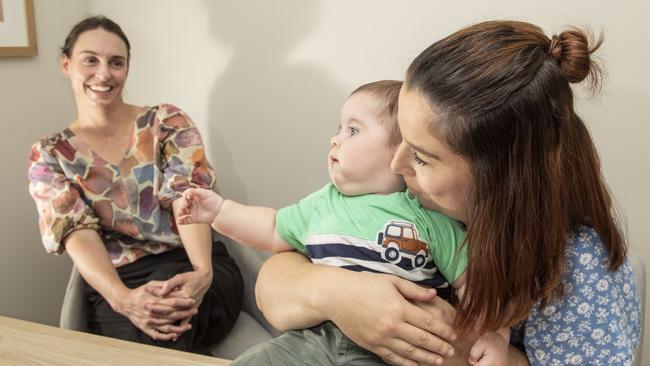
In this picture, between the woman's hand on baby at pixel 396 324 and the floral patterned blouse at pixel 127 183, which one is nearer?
the woman's hand on baby at pixel 396 324

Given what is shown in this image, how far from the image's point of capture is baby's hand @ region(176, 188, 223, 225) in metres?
1.35

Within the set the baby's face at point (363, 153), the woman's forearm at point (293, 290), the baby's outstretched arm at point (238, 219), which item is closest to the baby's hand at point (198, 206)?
the baby's outstretched arm at point (238, 219)

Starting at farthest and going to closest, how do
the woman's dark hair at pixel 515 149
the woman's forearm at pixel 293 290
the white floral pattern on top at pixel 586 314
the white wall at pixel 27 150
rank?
the white wall at pixel 27 150 → the woman's forearm at pixel 293 290 → the white floral pattern on top at pixel 586 314 → the woman's dark hair at pixel 515 149

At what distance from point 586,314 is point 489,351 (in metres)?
0.18

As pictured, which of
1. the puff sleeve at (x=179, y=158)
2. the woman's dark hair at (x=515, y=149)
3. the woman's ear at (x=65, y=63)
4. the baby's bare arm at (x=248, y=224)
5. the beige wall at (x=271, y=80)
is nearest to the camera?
the woman's dark hair at (x=515, y=149)

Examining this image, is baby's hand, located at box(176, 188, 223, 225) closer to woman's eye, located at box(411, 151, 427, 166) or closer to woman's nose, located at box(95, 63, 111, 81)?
woman's eye, located at box(411, 151, 427, 166)

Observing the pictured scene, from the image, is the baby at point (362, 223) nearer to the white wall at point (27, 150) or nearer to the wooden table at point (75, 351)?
the wooden table at point (75, 351)

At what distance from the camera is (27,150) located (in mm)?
2727

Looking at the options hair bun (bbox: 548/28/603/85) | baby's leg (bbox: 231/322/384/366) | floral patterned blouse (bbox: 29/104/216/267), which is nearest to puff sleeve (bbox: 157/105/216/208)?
floral patterned blouse (bbox: 29/104/216/267)

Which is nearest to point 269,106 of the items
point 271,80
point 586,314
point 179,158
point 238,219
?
point 271,80

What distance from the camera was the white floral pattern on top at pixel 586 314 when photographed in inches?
42.6

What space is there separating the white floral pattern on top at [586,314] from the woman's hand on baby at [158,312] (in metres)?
1.23

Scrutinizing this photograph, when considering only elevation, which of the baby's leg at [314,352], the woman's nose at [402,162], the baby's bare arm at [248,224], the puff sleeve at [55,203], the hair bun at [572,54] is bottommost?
the puff sleeve at [55,203]

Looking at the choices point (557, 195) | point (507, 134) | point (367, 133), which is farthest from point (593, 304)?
point (367, 133)
